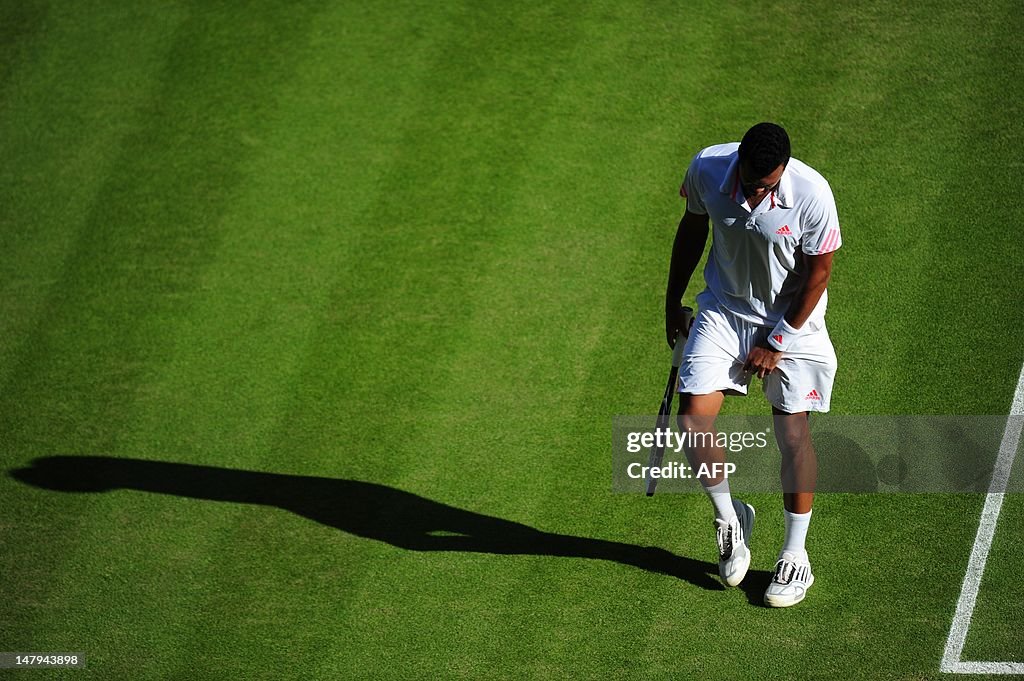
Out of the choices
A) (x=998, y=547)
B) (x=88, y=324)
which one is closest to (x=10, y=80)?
(x=88, y=324)

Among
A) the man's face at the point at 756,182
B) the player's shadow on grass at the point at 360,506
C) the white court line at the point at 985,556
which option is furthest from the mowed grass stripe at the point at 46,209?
the white court line at the point at 985,556

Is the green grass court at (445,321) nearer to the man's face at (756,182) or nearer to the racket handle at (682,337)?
the racket handle at (682,337)

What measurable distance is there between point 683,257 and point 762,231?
595 mm

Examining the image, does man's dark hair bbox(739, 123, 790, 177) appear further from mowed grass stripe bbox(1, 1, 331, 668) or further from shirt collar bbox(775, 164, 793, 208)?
mowed grass stripe bbox(1, 1, 331, 668)

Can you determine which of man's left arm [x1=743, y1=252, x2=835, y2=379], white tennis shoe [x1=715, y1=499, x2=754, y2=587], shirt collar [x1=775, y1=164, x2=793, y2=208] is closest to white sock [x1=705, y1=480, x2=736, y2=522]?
white tennis shoe [x1=715, y1=499, x2=754, y2=587]

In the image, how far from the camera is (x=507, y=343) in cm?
696

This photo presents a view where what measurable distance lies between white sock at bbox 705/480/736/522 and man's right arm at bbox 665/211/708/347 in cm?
87

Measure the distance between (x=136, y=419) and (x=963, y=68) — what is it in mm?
6611

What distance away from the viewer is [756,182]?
4.70 meters

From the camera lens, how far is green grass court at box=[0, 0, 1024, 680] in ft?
18.3

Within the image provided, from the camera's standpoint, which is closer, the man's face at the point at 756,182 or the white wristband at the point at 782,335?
the man's face at the point at 756,182

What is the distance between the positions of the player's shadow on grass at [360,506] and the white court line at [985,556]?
3.45 feet

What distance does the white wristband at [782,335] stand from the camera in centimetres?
504

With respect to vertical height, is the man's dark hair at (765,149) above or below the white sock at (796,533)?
above
